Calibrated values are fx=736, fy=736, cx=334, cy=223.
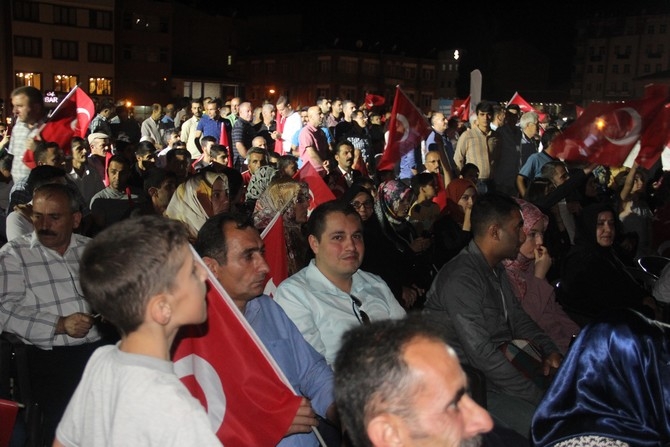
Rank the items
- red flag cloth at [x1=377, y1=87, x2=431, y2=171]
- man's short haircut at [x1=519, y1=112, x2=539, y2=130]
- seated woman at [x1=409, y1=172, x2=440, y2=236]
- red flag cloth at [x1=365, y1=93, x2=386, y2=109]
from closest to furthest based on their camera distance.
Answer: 1. seated woman at [x1=409, y1=172, x2=440, y2=236]
2. red flag cloth at [x1=377, y1=87, x2=431, y2=171]
3. man's short haircut at [x1=519, y1=112, x2=539, y2=130]
4. red flag cloth at [x1=365, y1=93, x2=386, y2=109]

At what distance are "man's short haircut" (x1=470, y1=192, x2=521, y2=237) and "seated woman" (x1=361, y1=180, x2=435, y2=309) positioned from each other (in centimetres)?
185

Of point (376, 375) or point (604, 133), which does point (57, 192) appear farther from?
point (604, 133)

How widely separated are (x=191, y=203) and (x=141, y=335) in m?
4.43

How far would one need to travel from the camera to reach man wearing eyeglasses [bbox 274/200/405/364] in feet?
14.2

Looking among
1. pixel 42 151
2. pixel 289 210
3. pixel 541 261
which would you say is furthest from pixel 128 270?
pixel 42 151

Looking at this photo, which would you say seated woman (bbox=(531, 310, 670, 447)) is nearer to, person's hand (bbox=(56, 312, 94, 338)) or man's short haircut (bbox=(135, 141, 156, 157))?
person's hand (bbox=(56, 312, 94, 338))

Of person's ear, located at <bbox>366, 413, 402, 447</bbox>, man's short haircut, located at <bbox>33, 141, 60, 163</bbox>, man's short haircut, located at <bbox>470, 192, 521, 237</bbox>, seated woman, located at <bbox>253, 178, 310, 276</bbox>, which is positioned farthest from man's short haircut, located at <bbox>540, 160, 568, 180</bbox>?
person's ear, located at <bbox>366, 413, 402, 447</bbox>

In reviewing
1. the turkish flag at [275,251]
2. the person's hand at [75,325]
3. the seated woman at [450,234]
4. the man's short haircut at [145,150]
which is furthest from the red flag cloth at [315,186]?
the person's hand at [75,325]

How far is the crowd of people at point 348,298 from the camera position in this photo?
7.09ft

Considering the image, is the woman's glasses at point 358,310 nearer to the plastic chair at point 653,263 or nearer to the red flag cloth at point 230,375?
the red flag cloth at point 230,375

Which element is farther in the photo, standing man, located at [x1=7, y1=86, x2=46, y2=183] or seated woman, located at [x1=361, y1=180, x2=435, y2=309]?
standing man, located at [x1=7, y1=86, x2=46, y2=183]

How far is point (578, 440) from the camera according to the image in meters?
2.87

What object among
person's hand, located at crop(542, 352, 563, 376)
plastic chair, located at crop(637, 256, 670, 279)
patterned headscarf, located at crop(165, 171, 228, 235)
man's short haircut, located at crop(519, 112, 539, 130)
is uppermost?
man's short haircut, located at crop(519, 112, 539, 130)

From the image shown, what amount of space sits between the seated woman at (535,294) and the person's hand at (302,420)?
2551 millimetres
